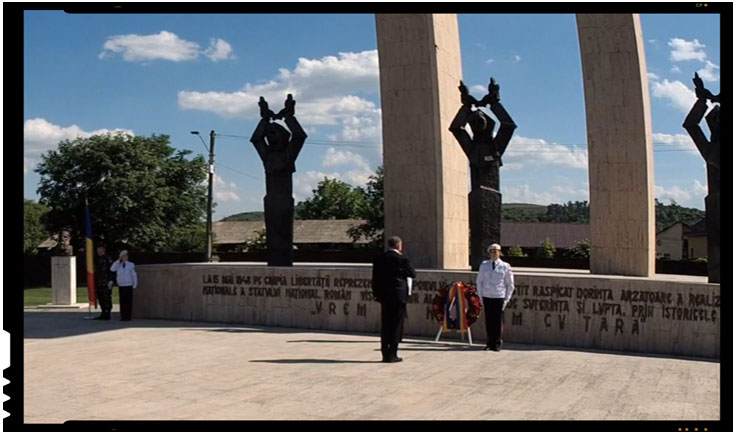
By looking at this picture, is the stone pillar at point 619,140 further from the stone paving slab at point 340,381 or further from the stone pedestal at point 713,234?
the stone paving slab at point 340,381

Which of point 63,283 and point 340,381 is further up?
point 63,283

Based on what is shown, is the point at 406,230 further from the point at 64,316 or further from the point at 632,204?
the point at 64,316

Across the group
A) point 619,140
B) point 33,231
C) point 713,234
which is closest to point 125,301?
point 619,140

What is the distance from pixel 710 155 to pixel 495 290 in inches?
160

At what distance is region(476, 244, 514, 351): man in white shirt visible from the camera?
1196 centimetres

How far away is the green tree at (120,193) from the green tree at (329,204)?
31.5m

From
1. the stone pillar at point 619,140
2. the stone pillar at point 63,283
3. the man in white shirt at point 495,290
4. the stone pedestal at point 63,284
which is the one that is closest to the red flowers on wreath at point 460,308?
the man in white shirt at point 495,290

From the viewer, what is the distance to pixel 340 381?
9266mm

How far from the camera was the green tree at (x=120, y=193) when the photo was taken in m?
41.3

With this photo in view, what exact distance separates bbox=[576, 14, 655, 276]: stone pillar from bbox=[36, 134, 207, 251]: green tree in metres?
29.3

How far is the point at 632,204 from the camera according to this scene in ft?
54.7

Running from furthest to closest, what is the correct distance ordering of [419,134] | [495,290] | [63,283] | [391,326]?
1. [63,283]
2. [419,134]
3. [495,290]
4. [391,326]

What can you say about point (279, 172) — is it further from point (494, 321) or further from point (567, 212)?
point (567, 212)

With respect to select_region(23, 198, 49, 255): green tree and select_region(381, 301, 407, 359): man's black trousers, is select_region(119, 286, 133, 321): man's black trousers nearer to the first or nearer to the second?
select_region(381, 301, 407, 359): man's black trousers
